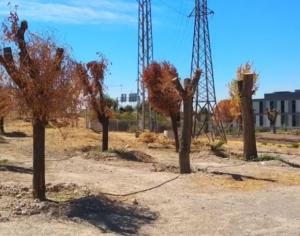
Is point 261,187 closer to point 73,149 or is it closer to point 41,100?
point 41,100

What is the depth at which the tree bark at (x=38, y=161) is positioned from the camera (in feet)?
42.7

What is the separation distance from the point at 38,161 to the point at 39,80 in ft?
5.86

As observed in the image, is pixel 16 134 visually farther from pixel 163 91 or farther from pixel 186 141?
pixel 186 141

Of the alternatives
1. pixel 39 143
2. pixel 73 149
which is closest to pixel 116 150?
pixel 73 149

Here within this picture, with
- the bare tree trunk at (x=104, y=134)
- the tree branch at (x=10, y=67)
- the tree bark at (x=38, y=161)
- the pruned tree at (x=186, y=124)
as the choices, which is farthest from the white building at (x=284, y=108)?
the tree branch at (x=10, y=67)

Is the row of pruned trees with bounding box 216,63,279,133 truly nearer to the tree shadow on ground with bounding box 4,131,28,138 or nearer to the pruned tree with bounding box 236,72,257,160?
the pruned tree with bounding box 236,72,257,160

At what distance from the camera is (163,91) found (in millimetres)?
33312

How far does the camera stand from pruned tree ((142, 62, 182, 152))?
33188 millimetres

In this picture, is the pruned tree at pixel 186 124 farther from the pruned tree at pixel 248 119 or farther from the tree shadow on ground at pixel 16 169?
the pruned tree at pixel 248 119

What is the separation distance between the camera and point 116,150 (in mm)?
27625

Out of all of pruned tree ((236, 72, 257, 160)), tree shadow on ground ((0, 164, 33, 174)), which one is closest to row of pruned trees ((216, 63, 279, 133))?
pruned tree ((236, 72, 257, 160))

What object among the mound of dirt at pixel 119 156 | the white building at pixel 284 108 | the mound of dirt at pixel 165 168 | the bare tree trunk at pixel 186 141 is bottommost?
the mound of dirt at pixel 165 168

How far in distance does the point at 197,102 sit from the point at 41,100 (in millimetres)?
35282

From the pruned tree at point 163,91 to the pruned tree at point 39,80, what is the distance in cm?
1926
